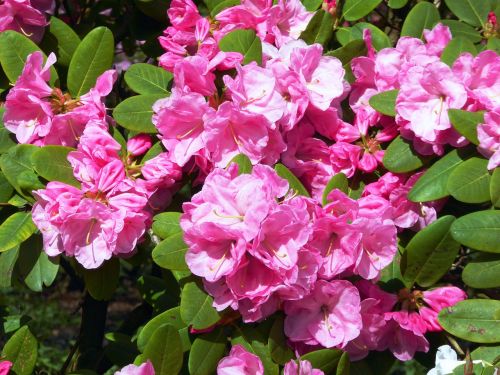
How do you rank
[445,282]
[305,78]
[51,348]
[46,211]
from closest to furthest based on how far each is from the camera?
[46,211] < [305,78] < [445,282] < [51,348]

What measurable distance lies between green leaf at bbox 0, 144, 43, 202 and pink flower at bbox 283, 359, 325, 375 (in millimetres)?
617

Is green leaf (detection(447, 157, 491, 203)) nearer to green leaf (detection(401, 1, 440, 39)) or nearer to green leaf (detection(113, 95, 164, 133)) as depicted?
green leaf (detection(401, 1, 440, 39))

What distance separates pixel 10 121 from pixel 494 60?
988 mm

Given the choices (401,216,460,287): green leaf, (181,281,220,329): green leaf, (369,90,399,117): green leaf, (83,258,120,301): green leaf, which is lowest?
(83,258,120,301): green leaf

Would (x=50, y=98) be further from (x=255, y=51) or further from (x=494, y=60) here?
(x=494, y=60)

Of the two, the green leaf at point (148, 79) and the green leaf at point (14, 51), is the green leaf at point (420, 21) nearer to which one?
the green leaf at point (148, 79)

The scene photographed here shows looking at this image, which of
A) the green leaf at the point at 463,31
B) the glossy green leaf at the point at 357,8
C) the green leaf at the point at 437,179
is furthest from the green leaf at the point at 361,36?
the green leaf at the point at 437,179

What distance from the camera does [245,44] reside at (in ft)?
5.81

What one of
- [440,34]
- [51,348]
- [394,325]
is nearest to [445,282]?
[394,325]

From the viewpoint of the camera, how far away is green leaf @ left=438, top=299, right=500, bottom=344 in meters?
1.59

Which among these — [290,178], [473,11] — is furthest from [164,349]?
A: [473,11]

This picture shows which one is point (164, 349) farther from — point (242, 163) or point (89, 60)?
point (89, 60)

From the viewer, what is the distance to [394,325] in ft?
5.64

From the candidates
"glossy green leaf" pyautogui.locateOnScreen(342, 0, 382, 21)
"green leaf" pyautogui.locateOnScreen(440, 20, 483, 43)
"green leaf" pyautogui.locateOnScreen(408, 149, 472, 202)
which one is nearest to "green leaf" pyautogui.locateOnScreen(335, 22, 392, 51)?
"glossy green leaf" pyautogui.locateOnScreen(342, 0, 382, 21)
